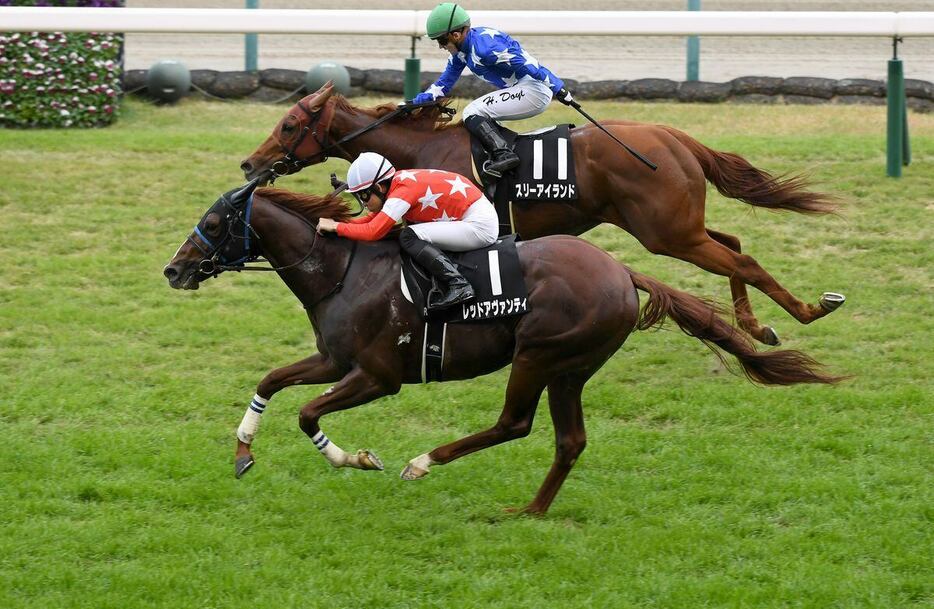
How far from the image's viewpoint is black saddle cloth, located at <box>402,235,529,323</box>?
6.05 m

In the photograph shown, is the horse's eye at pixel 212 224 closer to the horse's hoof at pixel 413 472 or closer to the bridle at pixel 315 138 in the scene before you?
the horse's hoof at pixel 413 472

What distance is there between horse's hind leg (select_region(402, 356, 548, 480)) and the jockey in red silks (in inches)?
19.4

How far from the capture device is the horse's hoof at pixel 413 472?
624 cm

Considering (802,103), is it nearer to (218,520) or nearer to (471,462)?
(471,462)

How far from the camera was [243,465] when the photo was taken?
6.50 m

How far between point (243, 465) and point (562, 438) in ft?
5.44

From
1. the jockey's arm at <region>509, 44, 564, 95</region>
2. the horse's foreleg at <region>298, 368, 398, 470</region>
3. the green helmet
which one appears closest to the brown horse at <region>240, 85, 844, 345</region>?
the jockey's arm at <region>509, 44, 564, 95</region>

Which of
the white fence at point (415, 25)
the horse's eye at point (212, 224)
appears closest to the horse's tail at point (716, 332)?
the horse's eye at point (212, 224)

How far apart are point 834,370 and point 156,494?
4390mm

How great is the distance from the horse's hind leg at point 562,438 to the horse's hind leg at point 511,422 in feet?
0.33

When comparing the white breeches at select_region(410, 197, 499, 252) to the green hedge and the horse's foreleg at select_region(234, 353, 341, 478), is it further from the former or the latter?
the green hedge

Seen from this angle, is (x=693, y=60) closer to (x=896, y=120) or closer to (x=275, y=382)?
(x=896, y=120)

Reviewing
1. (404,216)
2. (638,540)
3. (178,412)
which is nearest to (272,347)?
(178,412)

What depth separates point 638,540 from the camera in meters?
5.85
